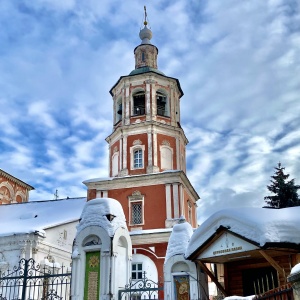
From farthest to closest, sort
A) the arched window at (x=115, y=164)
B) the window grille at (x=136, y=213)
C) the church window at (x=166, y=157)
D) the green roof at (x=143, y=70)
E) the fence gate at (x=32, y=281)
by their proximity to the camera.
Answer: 1. the green roof at (x=143, y=70)
2. the arched window at (x=115, y=164)
3. the church window at (x=166, y=157)
4. the window grille at (x=136, y=213)
5. the fence gate at (x=32, y=281)

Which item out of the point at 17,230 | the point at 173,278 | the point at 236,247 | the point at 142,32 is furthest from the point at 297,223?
the point at 142,32

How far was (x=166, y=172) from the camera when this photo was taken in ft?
76.9

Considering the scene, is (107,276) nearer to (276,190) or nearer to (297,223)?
(297,223)

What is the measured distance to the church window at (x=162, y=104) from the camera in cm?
2623

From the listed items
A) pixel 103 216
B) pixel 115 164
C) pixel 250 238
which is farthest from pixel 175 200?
pixel 250 238

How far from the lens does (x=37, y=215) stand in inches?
1136

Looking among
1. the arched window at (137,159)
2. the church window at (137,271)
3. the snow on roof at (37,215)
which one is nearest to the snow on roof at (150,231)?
the church window at (137,271)

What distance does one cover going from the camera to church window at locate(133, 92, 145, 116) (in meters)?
25.9

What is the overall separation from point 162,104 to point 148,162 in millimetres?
4287

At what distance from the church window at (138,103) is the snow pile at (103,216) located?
13545 mm

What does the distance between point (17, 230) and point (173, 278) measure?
15091mm

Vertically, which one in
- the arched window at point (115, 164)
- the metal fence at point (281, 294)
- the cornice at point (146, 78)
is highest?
the cornice at point (146, 78)

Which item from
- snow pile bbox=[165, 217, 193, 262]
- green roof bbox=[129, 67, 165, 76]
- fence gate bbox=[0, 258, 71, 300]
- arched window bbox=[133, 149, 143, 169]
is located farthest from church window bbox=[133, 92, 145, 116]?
snow pile bbox=[165, 217, 193, 262]

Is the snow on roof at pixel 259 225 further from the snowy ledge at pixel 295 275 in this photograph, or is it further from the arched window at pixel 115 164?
the arched window at pixel 115 164
